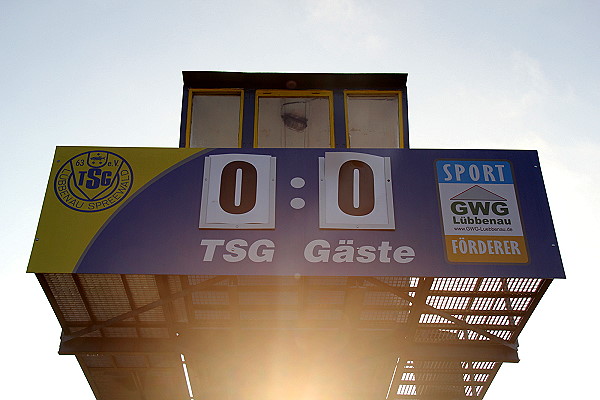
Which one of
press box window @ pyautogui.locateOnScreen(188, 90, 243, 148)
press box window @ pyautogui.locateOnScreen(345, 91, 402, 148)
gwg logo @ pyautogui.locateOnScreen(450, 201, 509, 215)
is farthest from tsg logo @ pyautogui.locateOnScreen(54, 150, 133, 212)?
gwg logo @ pyautogui.locateOnScreen(450, 201, 509, 215)

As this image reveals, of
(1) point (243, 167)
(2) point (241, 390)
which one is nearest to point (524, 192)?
(1) point (243, 167)

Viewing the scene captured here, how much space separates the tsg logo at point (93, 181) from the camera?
11.6 m

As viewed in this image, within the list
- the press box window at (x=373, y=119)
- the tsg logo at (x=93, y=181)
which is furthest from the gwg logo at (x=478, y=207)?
the tsg logo at (x=93, y=181)

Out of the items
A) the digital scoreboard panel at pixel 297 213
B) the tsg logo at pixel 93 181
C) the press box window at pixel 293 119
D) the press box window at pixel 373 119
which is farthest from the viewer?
the press box window at pixel 293 119

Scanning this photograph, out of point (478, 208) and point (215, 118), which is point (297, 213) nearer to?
point (478, 208)

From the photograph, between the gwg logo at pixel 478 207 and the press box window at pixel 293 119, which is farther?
the press box window at pixel 293 119

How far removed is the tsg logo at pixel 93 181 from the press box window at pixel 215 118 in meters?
3.12

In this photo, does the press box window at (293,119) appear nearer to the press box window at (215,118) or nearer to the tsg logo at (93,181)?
the press box window at (215,118)

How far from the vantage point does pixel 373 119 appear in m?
15.1

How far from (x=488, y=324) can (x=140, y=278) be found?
697 centimetres

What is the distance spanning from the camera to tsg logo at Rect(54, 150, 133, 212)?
1157 cm

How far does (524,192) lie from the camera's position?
11.9 meters

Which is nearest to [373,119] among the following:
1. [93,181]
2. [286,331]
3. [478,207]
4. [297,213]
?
[478,207]

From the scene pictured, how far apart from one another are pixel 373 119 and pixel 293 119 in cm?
200
